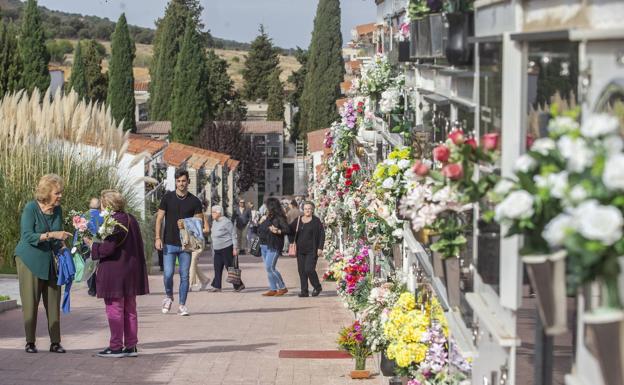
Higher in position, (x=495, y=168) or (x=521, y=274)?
(x=495, y=168)

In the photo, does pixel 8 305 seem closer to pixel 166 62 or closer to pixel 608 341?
pixel 608 341

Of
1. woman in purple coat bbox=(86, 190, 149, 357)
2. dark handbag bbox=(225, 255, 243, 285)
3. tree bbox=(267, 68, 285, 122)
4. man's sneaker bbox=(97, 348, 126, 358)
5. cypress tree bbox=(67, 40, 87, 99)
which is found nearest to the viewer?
woman in purple coat bbox=(86, 190, 149, 357)

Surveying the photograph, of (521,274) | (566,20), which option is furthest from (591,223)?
(521,274)

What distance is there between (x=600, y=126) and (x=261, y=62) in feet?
369

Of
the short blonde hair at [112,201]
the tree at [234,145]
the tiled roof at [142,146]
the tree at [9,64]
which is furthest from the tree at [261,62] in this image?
the short blonde hair at [112,201]

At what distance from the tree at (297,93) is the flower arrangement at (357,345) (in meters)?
89.2

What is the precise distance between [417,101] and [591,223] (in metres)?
8.35

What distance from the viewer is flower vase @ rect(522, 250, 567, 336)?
412 centimetres

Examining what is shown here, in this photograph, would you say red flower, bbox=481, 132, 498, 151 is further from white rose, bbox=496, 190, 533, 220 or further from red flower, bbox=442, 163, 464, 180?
white rose, bbox=496, 190, 533, 220

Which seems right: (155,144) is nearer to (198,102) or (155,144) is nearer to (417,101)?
(417,101)

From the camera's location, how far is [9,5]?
171375 mm

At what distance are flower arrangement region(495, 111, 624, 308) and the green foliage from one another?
141 m

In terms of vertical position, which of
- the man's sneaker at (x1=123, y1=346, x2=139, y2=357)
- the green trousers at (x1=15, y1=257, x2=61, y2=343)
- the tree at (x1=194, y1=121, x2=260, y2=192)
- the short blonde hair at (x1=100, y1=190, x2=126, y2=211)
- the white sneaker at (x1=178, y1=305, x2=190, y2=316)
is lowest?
the tree at (x1=194, y1=121, x2=260, y2=192)

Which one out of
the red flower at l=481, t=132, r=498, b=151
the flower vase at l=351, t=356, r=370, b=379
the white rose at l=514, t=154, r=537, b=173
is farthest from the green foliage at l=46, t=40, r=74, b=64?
the white rose at l=514, t=154, r=537, b=173
